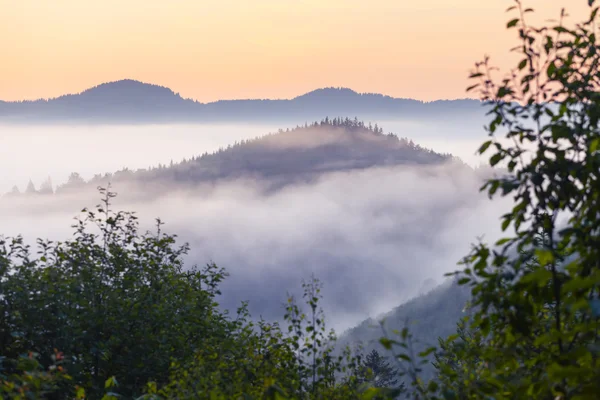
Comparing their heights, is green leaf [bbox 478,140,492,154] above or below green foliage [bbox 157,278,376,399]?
above

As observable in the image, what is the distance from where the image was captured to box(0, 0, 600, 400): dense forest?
580 centimetres

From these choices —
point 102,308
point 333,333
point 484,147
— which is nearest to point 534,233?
point 484,147

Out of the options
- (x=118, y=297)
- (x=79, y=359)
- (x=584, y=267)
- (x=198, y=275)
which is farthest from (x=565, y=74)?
(x=198, y=275)

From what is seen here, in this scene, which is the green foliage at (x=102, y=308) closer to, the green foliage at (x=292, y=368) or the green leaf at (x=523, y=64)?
the green foliage at (x=292, y=368)

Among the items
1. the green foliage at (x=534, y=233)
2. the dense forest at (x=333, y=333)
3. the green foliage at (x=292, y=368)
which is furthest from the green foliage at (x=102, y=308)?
the green foliage at (x=534, y=233)

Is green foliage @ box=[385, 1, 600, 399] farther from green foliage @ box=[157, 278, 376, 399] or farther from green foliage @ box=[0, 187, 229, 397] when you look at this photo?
green foliage @ box=[0, 187, 229, 397]

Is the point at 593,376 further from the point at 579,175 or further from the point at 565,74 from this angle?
the point at 565,74

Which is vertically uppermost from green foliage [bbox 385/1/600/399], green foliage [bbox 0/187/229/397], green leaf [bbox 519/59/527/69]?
green leaf [bbox 519/59/527/69]

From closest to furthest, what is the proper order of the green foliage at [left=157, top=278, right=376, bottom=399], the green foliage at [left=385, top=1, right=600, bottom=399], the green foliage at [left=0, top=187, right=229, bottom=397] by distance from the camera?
1. the green foliage at [left=385, top=1, right=600, bottom=399]
2. the green foliage at [left=157, top=278, right=376, bottom=399]
3. the green foliage at [left=0, top=187, right=229, bottom=397]

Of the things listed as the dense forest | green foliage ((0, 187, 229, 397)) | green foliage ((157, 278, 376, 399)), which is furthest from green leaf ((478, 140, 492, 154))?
green foliage ((0, 187, 229, 397))

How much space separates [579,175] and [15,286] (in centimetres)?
1766

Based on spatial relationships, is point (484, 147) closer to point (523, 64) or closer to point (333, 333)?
point (523, 64)

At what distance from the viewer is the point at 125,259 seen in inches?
944

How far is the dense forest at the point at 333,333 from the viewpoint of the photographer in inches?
229
